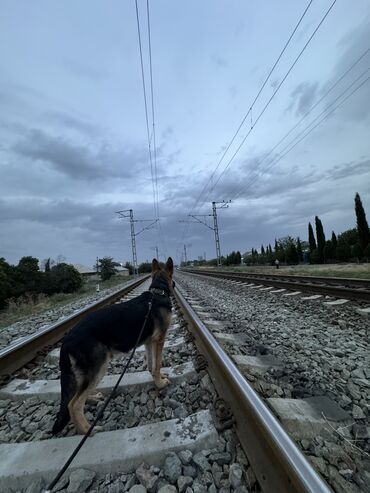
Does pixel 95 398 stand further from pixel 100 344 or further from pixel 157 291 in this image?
pixel 157 291

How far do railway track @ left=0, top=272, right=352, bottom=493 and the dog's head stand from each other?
1144 millimetres

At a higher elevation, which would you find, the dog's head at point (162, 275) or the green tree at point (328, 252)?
the green tree at point (328, 252)

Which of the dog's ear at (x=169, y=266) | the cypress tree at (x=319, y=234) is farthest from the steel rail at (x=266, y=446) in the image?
the cypress tree at (x=319, y=234)

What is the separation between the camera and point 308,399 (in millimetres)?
2764

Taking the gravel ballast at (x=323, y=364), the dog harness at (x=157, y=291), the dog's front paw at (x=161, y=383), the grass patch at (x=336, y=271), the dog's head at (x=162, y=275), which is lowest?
the gravel ballast at (x=323, y=364)

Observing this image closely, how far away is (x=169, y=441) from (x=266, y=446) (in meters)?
0.74

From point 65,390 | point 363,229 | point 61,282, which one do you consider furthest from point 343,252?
point 65,390

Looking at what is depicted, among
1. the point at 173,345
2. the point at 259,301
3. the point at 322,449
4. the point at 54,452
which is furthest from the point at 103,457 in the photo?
the point at 259,301

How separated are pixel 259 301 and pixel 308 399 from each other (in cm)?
656

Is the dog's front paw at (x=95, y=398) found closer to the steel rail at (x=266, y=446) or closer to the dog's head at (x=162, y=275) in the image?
the steel rail at (x=266, y=446)

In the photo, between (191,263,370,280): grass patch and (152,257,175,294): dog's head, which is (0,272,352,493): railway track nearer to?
(152,257,175,294): dog's head

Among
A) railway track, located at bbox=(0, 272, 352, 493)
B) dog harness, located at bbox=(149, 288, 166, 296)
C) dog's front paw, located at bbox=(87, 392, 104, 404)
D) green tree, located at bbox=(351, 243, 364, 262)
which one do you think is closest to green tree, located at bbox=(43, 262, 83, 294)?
green tree, located at bbox=(351, 243, 364, 262)

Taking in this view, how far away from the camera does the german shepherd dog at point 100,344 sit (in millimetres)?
2572

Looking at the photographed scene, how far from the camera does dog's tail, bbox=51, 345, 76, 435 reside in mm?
2514
